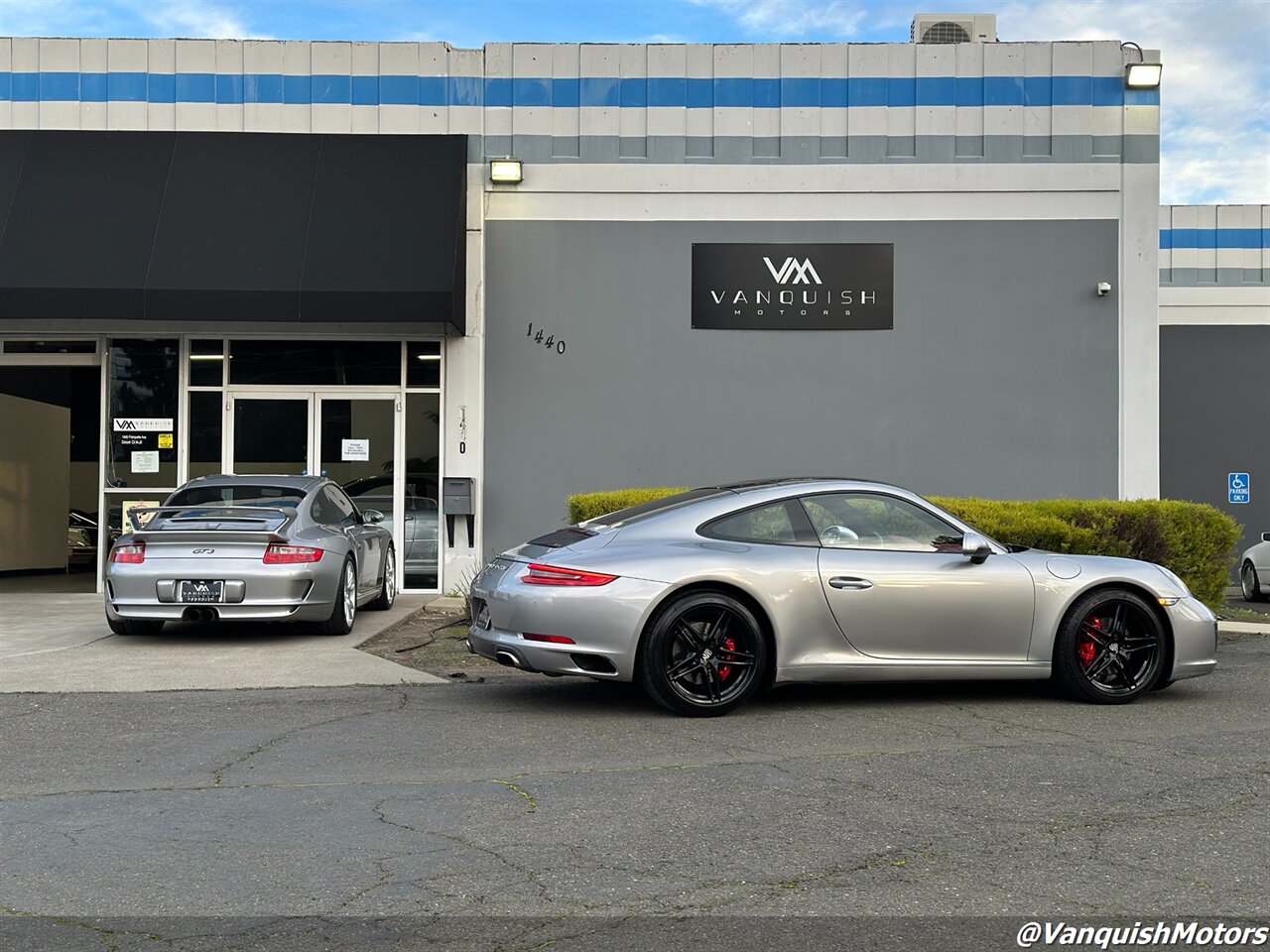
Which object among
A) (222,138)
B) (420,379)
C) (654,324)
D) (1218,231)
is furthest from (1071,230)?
(1218,231)

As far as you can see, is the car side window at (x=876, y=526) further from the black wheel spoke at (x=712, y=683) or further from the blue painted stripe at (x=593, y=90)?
the blue painted stripe at (x=593, y=90)

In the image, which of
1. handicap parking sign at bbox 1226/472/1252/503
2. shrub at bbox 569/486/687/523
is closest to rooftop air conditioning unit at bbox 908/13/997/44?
shrub at bbox 569/486/687/523

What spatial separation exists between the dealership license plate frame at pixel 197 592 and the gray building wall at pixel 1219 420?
72.6 ft

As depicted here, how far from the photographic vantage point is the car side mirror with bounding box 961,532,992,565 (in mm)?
7844

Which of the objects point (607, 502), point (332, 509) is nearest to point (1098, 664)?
point (607, 502)

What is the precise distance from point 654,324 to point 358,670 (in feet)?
25.2

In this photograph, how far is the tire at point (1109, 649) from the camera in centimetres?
794

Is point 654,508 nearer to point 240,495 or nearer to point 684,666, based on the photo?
point 684,666

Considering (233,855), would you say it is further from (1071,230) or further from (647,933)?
(1071,230)

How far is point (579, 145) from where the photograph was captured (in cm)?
1616

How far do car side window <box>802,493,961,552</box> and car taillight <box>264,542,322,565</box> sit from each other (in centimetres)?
455

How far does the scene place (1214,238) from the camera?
97.0 feet

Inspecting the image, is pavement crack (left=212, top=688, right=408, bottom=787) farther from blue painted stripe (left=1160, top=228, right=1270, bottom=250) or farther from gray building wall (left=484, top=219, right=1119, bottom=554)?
blue painted stripe (left=1160, top=228, right=1270, bottom=250)

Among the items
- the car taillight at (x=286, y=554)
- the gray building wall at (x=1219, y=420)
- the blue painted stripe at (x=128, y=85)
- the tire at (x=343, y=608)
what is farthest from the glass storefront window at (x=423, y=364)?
the gray building wall at (x=1219, y=420)
